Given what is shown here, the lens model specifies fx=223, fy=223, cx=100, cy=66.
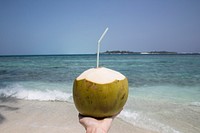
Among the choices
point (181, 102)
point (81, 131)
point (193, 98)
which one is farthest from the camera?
point (193, 98)

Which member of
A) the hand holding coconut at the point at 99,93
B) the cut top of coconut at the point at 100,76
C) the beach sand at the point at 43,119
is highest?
the cut top of coconut at the point at 100,76

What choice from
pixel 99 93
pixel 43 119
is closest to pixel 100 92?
pixel 99 93

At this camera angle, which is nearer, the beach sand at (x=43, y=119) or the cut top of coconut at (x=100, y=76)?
the cut top of coconut at (x=100, y=76)

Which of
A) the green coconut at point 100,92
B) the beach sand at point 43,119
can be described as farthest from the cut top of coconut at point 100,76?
the beach sand at point 43,119

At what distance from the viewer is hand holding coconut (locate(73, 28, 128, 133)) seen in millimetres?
993

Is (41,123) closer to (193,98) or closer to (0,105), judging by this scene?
(0,105)

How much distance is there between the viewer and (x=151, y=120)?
367cm

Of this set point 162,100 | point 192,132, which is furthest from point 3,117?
point 162,100

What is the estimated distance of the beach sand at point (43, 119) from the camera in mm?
3219

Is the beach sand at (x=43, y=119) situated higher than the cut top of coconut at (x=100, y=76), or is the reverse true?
the cut top of coconut at (x=100, y=76)

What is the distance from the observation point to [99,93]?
0.99 metres

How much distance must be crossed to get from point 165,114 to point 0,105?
3371 millimetres

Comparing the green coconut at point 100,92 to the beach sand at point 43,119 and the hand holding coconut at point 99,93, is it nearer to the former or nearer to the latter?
the hand holding coconut at point 99,93

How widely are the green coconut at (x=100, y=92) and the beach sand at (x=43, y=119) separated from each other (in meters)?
2.24
